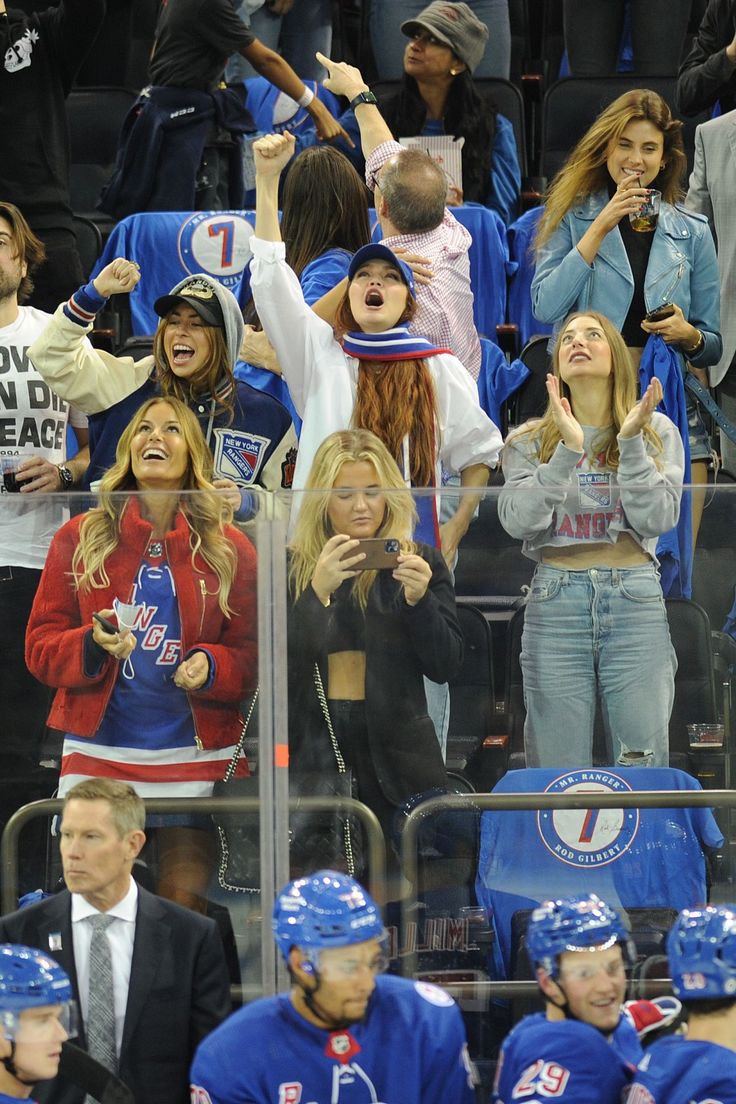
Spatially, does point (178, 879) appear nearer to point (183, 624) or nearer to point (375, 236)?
point (183, 624)

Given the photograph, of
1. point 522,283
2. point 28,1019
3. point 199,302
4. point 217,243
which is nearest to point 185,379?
point 199,302

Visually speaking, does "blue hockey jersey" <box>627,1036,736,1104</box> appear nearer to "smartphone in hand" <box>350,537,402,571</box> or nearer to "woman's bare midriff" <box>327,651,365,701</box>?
"woman's bare midriff" <box>327,651,365,701</box>

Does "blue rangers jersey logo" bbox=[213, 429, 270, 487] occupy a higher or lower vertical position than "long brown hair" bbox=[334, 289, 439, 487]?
lower

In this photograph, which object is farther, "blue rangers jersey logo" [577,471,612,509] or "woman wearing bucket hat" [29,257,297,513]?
"woman wearing bucket hat" [29,257,297,513]

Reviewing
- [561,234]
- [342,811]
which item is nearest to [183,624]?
[342,811]

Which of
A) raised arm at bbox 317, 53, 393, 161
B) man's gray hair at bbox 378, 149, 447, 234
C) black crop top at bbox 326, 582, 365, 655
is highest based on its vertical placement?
raised arm at bbox 317, 53, 393, 161

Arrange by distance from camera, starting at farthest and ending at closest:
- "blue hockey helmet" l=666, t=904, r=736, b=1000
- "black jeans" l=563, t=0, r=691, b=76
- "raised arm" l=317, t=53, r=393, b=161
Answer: "black jeans" l=563, t=0, r=691, b=76 < "raised arm" l=317, t=53, r=393, b=161 < "blue hockey helmet" l=666, t=904, r=736, b=1000

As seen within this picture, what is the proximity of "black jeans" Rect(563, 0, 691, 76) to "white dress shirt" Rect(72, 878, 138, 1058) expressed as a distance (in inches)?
202

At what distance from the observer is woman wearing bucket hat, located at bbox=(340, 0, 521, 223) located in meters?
7.32

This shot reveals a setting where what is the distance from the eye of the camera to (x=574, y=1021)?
153 inches

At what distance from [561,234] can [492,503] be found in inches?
64.4

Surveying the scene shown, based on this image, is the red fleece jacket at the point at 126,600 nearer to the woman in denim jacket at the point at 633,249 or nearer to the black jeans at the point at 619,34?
the woman in denim jacket at the point at 633,249

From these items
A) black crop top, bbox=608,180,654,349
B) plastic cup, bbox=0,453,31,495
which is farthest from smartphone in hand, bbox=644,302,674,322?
plastic cup, bbox=0,453,31,495

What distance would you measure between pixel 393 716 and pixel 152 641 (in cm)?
59
